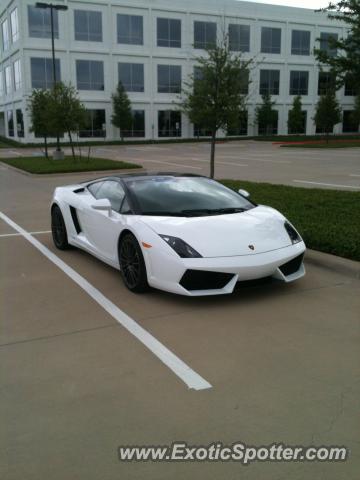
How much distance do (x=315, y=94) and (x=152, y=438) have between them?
66459 millimetres

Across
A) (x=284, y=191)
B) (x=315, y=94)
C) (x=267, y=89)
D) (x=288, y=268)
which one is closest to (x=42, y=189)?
(x=284, y=191)

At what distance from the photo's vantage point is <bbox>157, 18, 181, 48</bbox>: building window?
2176 inches

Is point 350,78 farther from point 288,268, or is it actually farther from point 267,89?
point 267,89

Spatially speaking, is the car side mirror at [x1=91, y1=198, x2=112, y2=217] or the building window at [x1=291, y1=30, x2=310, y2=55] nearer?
the car side mirror at [x1=91, y1=198, x2=112, y2=217]

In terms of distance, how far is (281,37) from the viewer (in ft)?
200

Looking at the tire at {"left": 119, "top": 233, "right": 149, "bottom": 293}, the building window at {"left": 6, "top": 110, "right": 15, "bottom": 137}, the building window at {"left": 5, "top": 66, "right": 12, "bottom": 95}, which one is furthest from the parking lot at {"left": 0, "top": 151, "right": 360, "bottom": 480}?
the building window at {"left": 6, "top": 110, "right": 15, "bottom": 137}

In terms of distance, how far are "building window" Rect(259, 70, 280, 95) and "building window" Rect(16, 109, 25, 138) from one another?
27.5m

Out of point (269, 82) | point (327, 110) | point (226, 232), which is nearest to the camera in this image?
point (226, 232)

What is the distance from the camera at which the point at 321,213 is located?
905 cm

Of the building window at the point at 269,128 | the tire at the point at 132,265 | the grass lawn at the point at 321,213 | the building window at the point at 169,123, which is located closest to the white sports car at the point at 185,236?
the tire at the point at 132,265

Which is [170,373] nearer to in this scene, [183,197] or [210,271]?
[210,271]

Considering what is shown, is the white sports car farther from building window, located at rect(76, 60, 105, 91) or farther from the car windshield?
building window, located at rect(76, 60, 105, 91)

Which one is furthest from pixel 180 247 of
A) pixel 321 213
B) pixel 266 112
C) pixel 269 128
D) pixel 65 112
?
pixel 269 128

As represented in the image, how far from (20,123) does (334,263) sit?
52563 millimetres
